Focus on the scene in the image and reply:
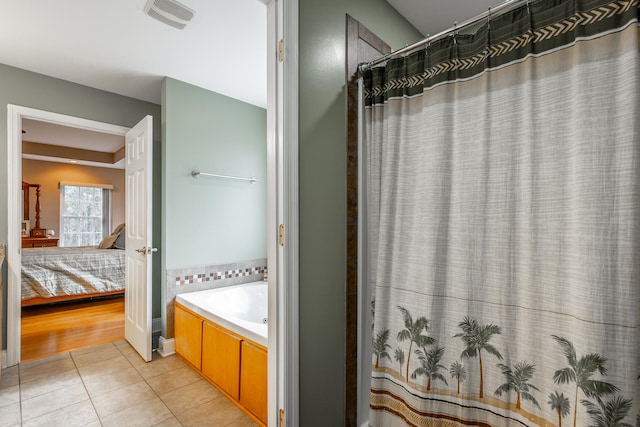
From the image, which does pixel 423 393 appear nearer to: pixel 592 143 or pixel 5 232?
pixel 592 143

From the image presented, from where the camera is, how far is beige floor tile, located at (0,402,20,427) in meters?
1.83

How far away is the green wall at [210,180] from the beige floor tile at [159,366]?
80cm

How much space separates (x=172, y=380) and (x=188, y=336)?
1.09ft

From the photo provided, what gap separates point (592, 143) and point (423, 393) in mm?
1063

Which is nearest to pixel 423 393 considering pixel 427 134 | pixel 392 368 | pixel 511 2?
pixel 392 368

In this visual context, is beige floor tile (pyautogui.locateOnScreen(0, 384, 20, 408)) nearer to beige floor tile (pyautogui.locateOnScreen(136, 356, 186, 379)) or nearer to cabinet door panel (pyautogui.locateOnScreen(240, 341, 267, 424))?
beige floor tile (pyautogui.locateOnScreen(136, 356, 186, 379))

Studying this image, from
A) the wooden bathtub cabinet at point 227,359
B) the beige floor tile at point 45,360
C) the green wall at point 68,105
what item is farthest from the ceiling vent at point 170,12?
the beige floor tile at point 45,360

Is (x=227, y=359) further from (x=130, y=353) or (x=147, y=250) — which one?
(x=130, y=353)

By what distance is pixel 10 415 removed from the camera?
6.23ft

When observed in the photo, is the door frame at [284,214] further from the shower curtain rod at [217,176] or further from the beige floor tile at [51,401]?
the shower curtain rod at [217,176]

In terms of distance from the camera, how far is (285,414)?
1271mm

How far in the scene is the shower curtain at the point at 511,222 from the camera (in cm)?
89

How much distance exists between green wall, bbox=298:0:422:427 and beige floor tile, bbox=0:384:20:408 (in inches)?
83.0

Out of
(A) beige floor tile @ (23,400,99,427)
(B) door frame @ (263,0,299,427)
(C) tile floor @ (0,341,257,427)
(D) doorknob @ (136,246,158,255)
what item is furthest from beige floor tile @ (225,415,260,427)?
(D) doorknob @ (136,246,158,255)
